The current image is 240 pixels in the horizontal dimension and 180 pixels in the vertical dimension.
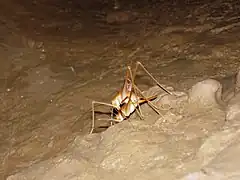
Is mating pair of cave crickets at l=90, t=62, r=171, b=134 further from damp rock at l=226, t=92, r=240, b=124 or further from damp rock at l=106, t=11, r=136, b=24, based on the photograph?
damp rock at l=106, t=11, r=136, b=24

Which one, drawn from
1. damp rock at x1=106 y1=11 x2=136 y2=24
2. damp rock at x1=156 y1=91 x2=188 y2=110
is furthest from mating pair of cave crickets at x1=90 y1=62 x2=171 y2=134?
damp rock at x1=106 y1=11 x2=136 y2=24

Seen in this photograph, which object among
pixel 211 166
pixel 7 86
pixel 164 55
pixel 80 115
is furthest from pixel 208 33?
pixel 211 166

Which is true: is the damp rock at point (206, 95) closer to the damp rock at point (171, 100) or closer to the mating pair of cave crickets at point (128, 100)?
the damp rock at point (171, 100)

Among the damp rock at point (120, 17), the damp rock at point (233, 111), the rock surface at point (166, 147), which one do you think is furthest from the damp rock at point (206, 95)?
the damp rock at point (120, 17)

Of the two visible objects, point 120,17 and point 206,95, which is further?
point 120,17

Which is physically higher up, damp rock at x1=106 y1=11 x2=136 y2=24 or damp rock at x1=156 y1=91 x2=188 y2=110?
damp rock at x1=106 y1=11 x2=136 y2=24

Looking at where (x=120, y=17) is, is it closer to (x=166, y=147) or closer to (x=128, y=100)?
(x=128, y=100)

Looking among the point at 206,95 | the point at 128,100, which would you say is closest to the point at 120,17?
the point at 128,100

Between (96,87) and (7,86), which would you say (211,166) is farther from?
(7,86)
